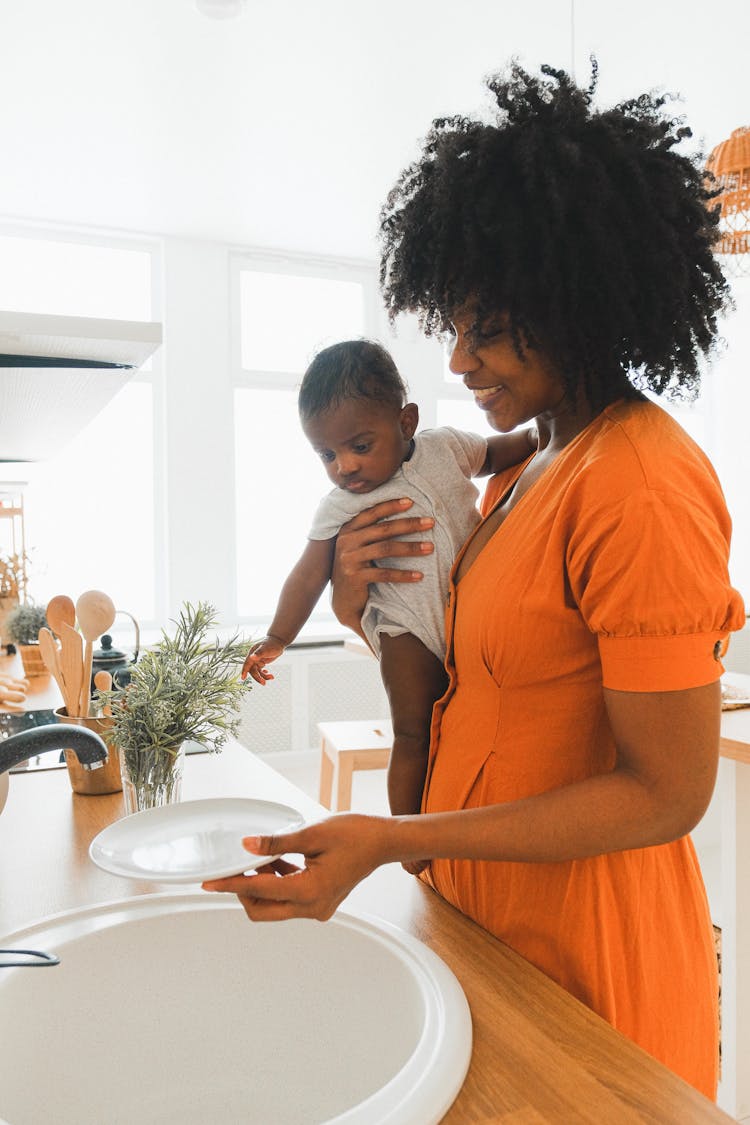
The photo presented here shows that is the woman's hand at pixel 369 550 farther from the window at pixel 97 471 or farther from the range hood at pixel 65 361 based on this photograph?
the window at pixel 97 471

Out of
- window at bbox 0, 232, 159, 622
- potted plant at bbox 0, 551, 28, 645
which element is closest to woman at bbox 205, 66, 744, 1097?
potted plant at bbox 0, 551, 28, 645

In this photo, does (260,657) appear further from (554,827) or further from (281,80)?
(281,80)

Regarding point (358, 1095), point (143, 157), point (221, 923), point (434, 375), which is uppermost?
point (143, 157)

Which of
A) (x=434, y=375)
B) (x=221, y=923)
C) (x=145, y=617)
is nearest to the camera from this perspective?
(x=221, y=923)

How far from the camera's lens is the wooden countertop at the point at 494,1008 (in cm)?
60

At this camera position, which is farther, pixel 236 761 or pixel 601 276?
pixel 236 761

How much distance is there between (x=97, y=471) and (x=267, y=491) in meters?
1.03

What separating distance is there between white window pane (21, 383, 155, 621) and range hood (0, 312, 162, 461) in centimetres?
376

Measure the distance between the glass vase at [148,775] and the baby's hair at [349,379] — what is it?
23.7 inches

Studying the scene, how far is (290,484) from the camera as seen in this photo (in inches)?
224

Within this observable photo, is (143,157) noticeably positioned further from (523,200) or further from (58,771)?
(523,200)

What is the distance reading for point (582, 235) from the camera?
0.83 metres

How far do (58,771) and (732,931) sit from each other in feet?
5.03

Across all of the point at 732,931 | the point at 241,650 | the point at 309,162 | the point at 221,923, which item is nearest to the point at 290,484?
the point at 309,162
